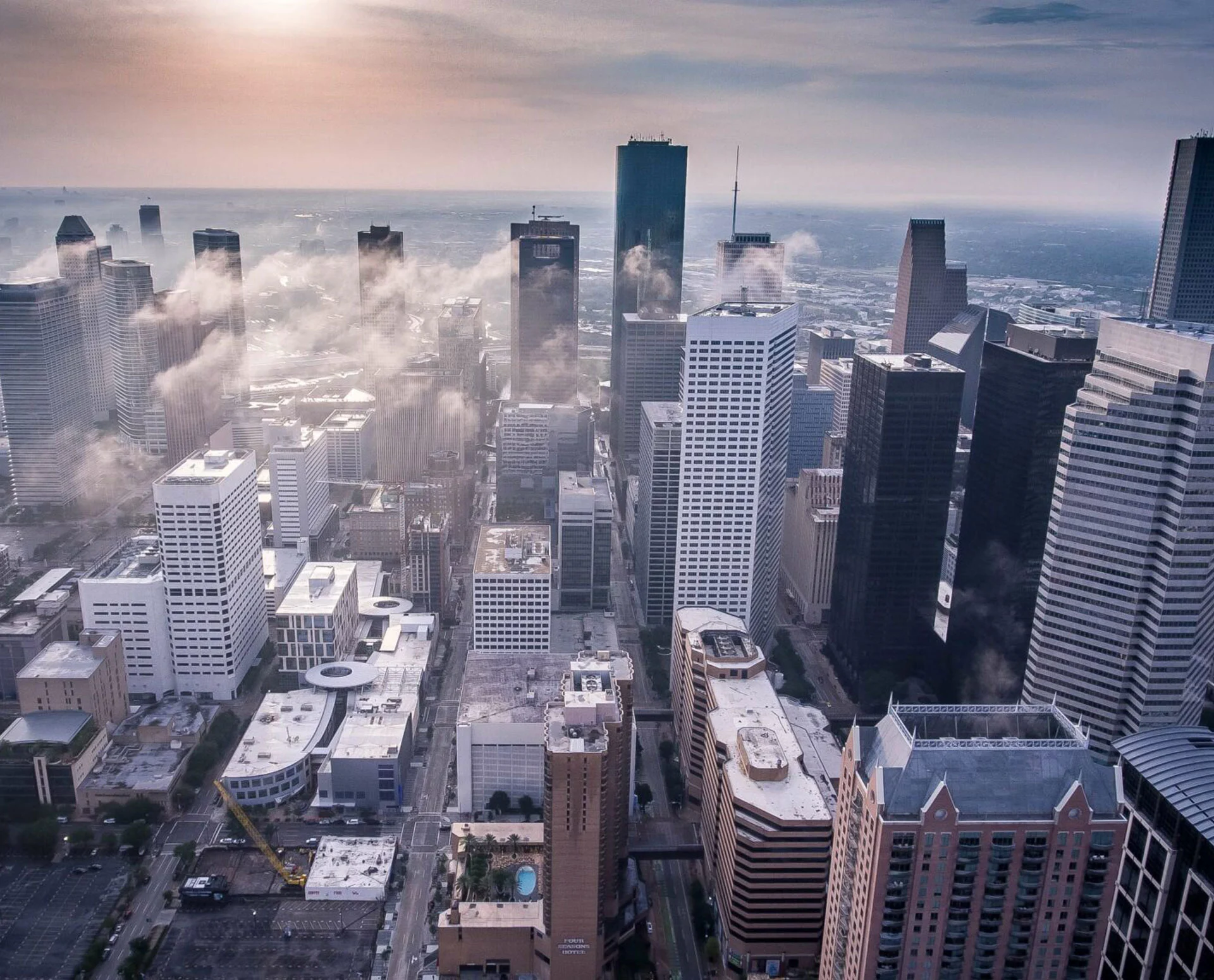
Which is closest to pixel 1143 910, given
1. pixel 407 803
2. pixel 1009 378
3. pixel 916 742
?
pixel 916 742

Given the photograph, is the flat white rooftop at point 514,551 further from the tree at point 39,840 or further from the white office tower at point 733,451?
the tree at point 39,840

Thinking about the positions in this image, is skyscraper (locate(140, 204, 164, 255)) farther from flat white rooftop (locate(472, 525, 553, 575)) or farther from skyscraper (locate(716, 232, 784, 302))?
flat white rooftop (locate(472, 525, 553, 575))

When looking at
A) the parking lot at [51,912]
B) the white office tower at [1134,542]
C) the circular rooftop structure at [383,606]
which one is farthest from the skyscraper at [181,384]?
the white office tower at [1134,542]

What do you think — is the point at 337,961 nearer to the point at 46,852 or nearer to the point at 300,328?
the point at 46,852

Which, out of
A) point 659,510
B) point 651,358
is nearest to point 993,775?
point 659,510

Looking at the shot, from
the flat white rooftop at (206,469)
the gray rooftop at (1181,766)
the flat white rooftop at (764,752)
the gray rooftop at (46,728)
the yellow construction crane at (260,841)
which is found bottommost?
the yellow construction crane at (260,841)
